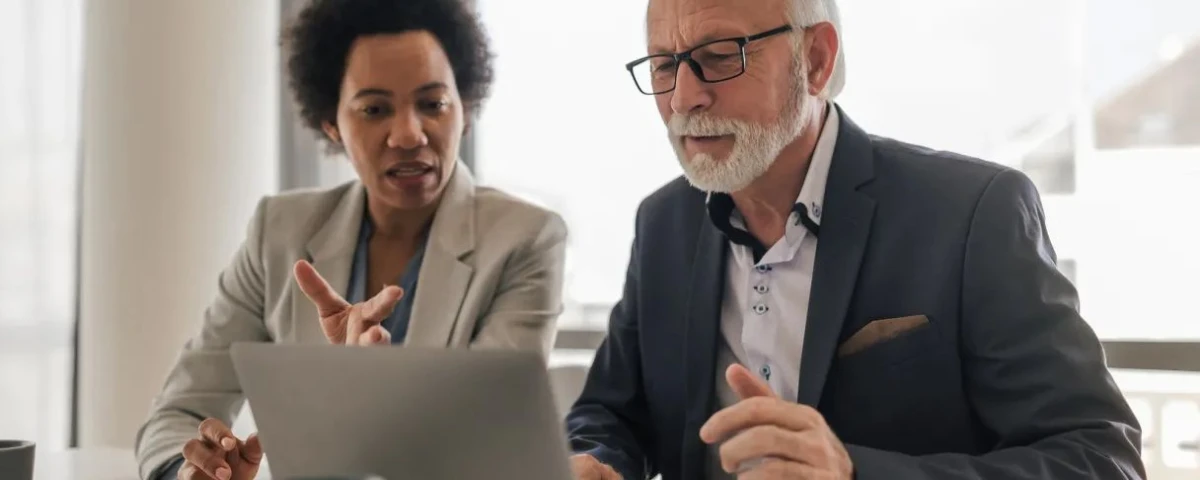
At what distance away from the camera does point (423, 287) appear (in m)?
1.89

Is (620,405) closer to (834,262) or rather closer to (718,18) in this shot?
(834,262)

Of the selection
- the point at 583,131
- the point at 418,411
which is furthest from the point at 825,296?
the point at 583,131

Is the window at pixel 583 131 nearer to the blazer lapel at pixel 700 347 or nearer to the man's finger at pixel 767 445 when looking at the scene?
the blazer lapel at pixel 700 347

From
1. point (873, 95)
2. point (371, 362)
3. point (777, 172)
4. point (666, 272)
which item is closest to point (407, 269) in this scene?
point (666, 272)

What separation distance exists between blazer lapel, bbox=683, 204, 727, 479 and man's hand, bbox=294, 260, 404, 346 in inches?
15.2

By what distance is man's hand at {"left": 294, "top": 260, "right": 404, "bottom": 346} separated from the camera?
1404 mm

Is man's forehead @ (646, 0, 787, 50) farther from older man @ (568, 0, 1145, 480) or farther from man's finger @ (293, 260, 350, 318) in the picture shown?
man's finger @ (293, 260, 350, 318)

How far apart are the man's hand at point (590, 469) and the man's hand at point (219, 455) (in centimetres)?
41

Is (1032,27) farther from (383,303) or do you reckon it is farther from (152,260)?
(152,260)

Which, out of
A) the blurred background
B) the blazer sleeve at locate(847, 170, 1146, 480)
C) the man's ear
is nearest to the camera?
the blazer sleeve at locate(847, 170, 1146, 480)

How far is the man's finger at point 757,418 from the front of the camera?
1.09 m

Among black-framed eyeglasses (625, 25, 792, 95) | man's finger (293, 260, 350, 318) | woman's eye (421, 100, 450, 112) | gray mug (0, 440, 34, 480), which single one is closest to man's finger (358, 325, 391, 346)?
man's finger (293, 260, 350, 318)

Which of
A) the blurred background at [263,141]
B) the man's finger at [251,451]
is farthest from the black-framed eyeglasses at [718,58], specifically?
the blurred background at [263,141]

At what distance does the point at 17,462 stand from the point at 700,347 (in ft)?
2.64
